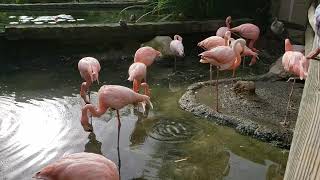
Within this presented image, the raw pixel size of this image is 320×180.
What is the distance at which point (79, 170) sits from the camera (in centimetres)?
307

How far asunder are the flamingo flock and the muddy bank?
248 mm

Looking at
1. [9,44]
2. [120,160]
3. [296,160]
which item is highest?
[296,160]

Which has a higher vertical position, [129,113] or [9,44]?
[9,44]

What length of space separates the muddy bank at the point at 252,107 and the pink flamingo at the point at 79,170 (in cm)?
228

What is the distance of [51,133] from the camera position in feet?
16.4

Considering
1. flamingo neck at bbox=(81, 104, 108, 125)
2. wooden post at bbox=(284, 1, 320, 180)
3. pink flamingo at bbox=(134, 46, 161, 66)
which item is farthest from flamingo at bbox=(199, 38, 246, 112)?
wooden post at bbox=(284, 1, 320, 180)

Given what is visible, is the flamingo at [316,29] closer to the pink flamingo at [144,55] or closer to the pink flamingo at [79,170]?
the pink flamingo at [79,170]

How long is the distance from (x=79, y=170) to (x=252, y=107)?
318 centimetres

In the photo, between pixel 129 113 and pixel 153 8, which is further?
pixel 153 8

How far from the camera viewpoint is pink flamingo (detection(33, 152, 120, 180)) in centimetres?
305

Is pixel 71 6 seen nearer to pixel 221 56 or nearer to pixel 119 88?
pixel 221 56

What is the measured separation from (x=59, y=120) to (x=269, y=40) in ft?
19.2

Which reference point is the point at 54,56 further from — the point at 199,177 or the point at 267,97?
the point at 199,177

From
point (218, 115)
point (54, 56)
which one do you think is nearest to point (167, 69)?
point (54, 56)
